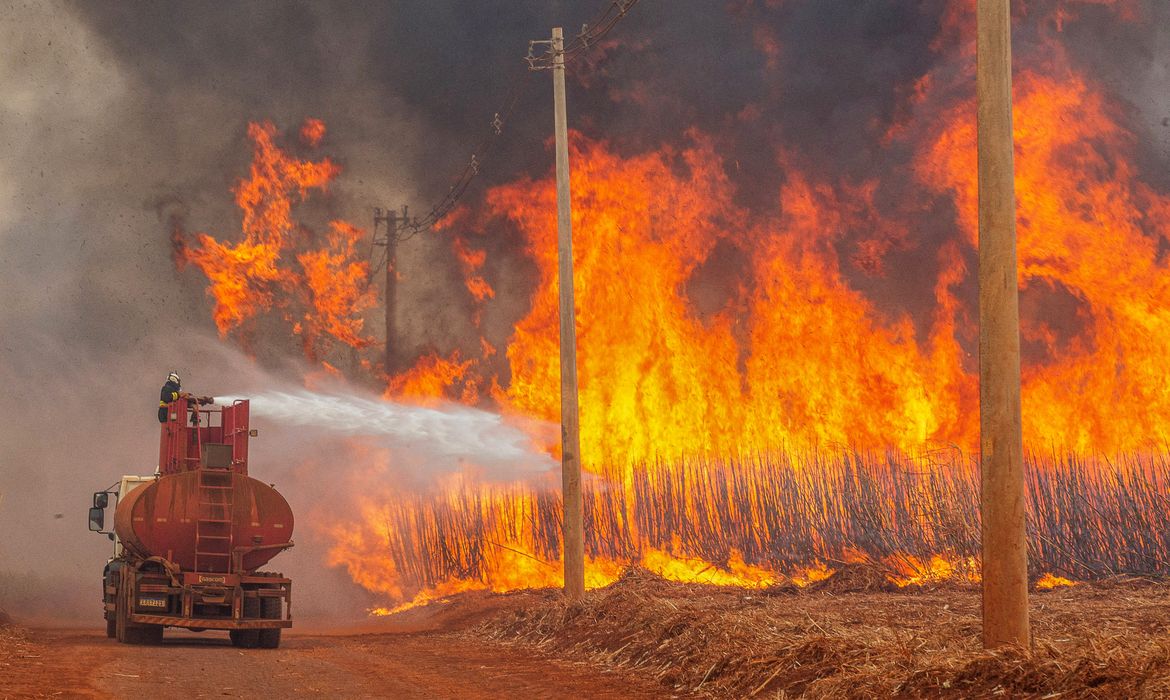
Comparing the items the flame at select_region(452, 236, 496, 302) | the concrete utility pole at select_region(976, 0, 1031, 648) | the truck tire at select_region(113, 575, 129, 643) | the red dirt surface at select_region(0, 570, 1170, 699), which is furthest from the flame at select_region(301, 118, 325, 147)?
the concrete utility pole at select_region(976, 0, 1031, 648)

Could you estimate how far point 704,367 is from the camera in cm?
3412

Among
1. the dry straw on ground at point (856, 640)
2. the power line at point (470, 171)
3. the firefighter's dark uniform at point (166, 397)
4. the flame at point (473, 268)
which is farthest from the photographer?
the flame at point (473, 268)

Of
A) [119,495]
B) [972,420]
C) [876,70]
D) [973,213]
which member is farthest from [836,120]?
[119,495]

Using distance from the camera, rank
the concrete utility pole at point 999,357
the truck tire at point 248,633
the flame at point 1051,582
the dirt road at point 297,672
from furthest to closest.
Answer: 1. the flame at point 1051,582
2. the truck tire at point 248,633
3. the dirt road at point 297,672
4. the concrete utility pole at point 999,357

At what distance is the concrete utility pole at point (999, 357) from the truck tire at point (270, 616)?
538 inches

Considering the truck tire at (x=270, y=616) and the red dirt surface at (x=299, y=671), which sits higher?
the truck tire at (x=270, y=616)

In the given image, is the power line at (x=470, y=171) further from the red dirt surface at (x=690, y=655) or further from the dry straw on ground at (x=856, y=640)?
the red dirt surface at (x=690, y=655)

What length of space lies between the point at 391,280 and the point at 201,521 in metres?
22.4

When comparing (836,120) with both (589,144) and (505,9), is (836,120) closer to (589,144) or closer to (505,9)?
(589,144)

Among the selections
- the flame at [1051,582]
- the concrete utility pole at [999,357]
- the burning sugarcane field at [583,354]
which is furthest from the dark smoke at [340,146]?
the concrete utility pole at [999,357]

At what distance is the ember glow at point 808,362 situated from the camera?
2778 cm

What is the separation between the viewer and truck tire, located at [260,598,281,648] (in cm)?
2152

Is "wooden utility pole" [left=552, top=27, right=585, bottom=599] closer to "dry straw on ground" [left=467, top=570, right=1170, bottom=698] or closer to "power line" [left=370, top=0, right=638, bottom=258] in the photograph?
"dry straw on ground" [left=467, top=570, right=1170, bottom=698]

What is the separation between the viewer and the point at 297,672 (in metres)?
16.7
